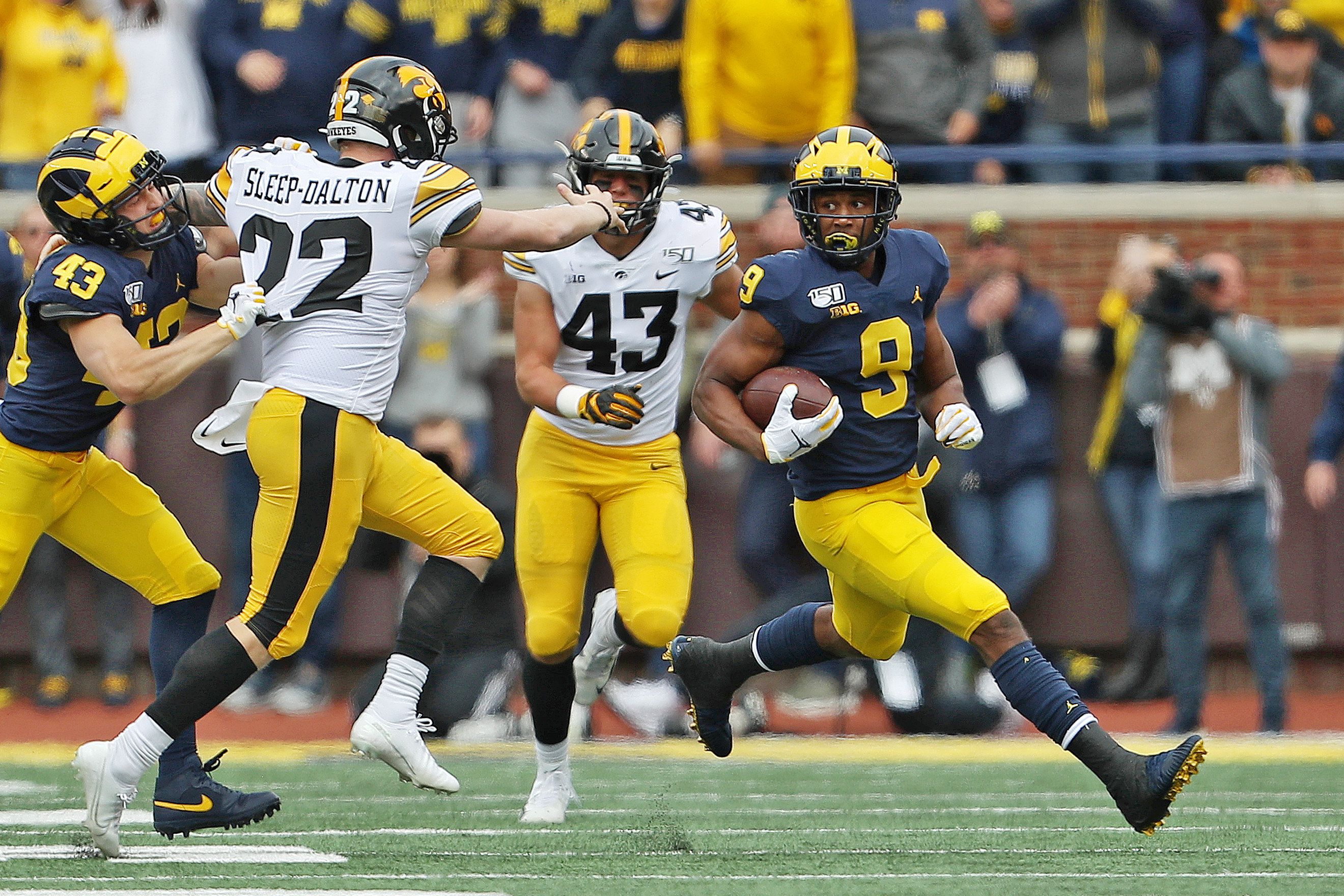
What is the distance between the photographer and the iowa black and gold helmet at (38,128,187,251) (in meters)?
4.97

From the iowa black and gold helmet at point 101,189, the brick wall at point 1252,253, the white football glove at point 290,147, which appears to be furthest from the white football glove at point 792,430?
the brick wall at point 1252,253

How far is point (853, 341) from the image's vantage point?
525cm

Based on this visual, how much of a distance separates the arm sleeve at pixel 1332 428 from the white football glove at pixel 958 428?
3463mm

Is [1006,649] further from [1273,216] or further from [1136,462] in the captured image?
[1273,216]

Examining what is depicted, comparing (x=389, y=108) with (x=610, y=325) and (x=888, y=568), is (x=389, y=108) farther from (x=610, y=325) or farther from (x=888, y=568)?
(x=888, y=568)

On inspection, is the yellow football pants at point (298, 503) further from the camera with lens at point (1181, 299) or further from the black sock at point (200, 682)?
the camera with lens at point (1181, 299)

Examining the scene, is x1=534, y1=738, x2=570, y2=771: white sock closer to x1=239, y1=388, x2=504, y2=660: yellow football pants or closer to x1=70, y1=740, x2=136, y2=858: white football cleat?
x1=239, y1=388, x2=504, y2=660: yellow football pants

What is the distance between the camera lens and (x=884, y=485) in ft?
17.3

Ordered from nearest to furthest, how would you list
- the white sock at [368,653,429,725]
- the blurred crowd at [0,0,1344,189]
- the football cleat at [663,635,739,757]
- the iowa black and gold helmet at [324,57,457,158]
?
1. the iowa black and gold helmet at [324,57,457,158]
2. the white sock at [368,653,429,725]
3. the football cleat at [663,635,739,757]
4. the blurred crowd at [0,0,1344,189]

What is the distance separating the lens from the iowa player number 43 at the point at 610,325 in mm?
5801

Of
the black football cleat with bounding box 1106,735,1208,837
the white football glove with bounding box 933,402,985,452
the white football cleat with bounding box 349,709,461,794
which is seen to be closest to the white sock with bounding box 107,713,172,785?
the white football cleat with bounding box 349,709,461,794

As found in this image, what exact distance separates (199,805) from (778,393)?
1839 mm

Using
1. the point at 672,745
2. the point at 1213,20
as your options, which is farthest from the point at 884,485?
the point at 1213,20

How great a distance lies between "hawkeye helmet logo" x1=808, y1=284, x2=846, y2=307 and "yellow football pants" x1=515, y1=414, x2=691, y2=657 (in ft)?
2.87
